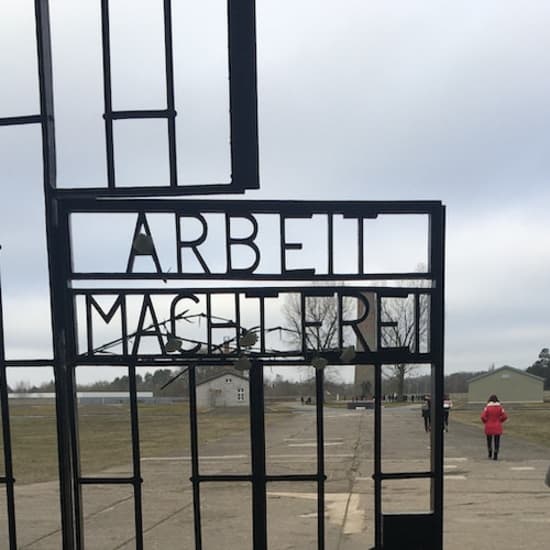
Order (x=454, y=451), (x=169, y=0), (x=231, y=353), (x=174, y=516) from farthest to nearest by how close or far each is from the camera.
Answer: (x=454, y=451) → (x=174, y=516) → (x=231, y=353) → (x=169, y=0)

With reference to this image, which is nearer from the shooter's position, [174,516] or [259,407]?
[259,407]

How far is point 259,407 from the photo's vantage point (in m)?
3.72

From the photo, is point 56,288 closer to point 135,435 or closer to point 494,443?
point 135,435

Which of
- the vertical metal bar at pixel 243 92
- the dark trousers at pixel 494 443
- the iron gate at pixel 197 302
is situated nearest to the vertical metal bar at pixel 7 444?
the iron gate at pixel 197 302

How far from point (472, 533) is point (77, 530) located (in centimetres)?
436

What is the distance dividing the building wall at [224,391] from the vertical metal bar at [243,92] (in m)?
1.33

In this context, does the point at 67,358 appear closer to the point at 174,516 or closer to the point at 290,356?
the point at 290,356

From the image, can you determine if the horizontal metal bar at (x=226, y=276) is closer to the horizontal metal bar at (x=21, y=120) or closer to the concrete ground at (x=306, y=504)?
the horizontal metal bar at (x=21, y=120)

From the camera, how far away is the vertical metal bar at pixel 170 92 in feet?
11.6

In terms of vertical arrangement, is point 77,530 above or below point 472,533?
above

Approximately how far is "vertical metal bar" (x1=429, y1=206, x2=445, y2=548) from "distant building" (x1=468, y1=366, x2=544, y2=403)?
37.4 m

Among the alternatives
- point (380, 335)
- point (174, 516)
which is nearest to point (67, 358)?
point (380, 335)

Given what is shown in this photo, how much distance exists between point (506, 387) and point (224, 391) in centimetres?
3868

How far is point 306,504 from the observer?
26.0 feet
